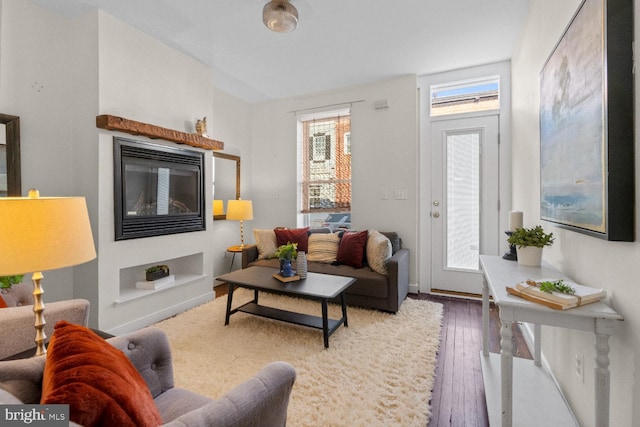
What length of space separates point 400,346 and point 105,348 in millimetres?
2076

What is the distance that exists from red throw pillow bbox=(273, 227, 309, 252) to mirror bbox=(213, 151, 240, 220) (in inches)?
34.0

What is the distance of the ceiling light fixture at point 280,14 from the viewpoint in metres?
2.27

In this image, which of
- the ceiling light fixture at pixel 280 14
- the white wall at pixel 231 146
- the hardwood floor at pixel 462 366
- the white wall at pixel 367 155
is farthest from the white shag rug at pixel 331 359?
the ceiling light fixture at pixel 280 14

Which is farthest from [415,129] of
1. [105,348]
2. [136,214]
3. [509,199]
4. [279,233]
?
[105,348]

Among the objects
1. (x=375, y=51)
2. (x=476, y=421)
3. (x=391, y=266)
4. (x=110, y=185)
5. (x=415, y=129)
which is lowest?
(x=476, y=421)

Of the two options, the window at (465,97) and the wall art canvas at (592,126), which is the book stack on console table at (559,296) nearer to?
the wall art canvas at (592,126)

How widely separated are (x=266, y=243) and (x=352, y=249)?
1.22 m

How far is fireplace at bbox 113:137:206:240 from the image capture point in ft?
8.52

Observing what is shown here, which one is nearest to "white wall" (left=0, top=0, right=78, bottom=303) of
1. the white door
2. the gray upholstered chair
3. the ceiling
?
the ceiling

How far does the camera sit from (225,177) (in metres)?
4.21

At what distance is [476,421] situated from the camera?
157 centimetres

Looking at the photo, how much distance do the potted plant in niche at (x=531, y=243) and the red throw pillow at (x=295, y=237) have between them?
2.49 metres

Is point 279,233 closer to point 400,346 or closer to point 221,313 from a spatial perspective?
point 221,313

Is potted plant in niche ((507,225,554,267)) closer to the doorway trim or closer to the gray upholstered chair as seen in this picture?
the doorway trim
